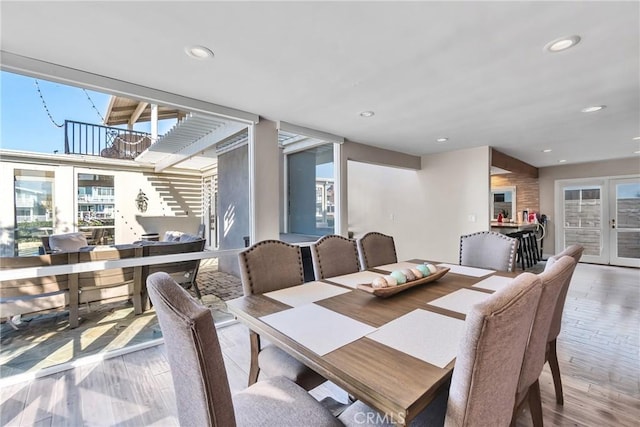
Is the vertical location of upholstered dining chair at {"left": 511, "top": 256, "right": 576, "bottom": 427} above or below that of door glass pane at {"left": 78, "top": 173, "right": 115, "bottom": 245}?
below

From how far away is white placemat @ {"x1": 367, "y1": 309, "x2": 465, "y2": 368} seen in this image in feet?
3.39

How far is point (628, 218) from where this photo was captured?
20.2ft

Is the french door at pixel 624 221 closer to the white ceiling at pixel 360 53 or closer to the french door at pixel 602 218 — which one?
the french door at pixel 602 218

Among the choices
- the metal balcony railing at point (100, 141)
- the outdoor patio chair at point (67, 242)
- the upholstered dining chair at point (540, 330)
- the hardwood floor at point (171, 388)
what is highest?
the metal balcony railing at point (100, 141)

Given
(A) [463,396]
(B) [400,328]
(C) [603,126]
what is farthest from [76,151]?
(C) [603,126]

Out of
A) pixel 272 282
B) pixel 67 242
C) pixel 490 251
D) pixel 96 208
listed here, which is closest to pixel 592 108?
pixel 490 251

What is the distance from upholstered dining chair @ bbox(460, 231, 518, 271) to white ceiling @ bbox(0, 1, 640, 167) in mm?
1316

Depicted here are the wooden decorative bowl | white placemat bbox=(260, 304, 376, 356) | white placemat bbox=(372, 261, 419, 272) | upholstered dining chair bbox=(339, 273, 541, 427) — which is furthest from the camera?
white placemat bbox=(372, 261, 419, 272)

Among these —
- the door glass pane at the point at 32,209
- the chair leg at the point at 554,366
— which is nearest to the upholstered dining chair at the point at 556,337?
the chair leg at the point at 554,366

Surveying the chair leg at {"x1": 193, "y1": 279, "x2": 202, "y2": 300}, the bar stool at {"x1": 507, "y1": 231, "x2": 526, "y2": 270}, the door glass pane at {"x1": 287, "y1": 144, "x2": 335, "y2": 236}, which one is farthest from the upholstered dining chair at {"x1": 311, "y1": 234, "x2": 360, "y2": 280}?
the bar stool at {"x1": 507, "y1": 231, "x2": 526, "y2": 270}

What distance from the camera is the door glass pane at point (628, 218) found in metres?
6.10

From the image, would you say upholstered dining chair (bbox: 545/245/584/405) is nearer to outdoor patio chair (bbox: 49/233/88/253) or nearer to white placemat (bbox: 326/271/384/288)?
white placemat (bbox: 326/271/384/288)

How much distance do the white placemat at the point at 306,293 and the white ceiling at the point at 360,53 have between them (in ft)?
5.11

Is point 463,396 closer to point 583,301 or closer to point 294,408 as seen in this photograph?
point 294,408
